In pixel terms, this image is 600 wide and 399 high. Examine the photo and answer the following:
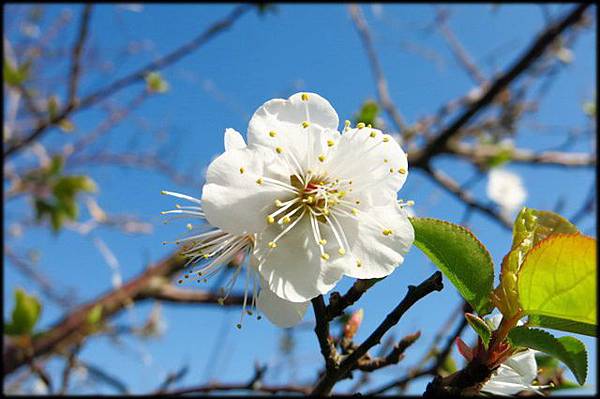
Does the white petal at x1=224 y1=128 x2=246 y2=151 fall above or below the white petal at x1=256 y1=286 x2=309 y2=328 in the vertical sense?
above

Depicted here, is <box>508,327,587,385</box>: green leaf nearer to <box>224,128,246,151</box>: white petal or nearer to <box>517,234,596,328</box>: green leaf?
<box>517,234,596,328</box>: green leaf

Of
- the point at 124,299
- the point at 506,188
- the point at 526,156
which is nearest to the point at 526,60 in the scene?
the point at 526,156

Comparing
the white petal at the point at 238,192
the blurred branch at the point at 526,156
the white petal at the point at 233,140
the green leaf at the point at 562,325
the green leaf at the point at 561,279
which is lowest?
the green leaf at the point at 562,325

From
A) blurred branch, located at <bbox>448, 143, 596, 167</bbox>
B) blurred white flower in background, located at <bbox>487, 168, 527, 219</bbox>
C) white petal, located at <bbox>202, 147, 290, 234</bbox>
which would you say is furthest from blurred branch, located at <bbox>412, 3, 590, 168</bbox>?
white petal, located at <bbox>202, 147, 290, 234</bbox>

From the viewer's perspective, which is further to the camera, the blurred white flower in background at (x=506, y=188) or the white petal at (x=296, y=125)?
the blurred white flower in background at (x=506, y=188)

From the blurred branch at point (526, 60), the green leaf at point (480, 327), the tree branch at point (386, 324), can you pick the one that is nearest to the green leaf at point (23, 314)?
the tree branch at point (386, 324)

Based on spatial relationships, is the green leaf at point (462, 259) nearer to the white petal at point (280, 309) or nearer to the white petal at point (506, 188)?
the white petal at point (280, 309)

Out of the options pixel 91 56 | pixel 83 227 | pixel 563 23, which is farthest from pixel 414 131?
pixel 91 56
